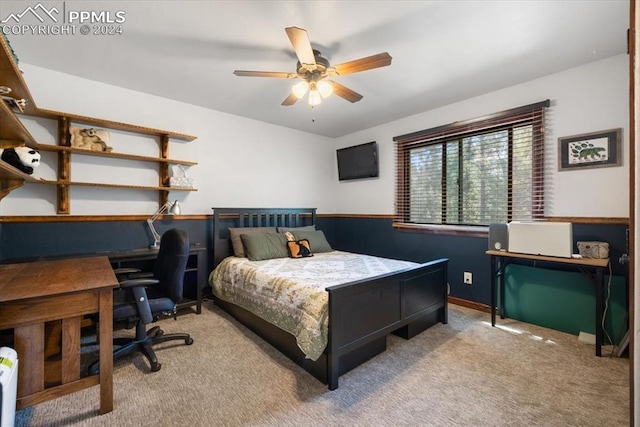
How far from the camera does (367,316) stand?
212 cm

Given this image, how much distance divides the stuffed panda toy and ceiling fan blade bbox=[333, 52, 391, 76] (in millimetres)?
2241

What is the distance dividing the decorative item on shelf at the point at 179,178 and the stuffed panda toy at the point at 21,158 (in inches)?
49.9

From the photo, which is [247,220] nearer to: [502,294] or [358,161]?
[358,161]

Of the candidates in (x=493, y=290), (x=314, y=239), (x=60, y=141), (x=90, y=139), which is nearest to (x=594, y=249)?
(x=493, y=290)

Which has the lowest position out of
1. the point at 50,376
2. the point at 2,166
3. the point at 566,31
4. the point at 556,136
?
the point at 50,376

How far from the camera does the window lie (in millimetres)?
2932

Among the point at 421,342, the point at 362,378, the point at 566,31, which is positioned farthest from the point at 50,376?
the point at 566,31

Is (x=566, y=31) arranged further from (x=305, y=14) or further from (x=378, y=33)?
(x=305, y=14)

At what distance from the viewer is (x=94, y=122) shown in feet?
9.12

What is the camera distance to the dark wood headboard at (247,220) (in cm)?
355

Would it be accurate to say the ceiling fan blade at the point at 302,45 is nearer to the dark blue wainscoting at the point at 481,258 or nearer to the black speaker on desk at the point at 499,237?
the black speaker on desk at the point at 499,237

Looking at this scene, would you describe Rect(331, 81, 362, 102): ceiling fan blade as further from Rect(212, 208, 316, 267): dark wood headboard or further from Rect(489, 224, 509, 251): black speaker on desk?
Rect(212, 208, 316, 267): dark wood headboard

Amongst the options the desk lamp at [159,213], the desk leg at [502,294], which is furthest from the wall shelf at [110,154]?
the desk leg at [502,294]

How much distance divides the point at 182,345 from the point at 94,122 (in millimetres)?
2305
